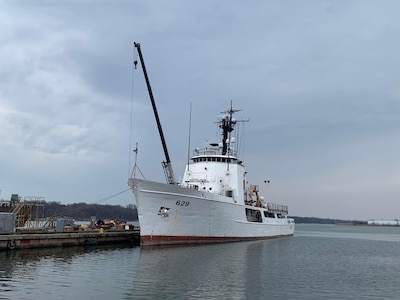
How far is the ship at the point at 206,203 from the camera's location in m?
31.7

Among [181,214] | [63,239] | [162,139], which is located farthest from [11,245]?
[162,139]

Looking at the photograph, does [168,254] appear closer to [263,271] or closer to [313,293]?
[263,271]

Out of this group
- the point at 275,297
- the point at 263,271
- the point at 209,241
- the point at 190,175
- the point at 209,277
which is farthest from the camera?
the point at 190,175

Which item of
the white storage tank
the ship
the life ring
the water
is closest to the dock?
the life ring

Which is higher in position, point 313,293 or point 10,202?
point 10,202

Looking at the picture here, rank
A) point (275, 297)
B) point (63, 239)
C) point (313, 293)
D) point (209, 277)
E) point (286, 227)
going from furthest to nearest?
1. point (286, 227)
2. point (63, 239)
3. point (209, 277)
4. point (313, 293)
5. point (275, 297)

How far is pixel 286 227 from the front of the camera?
60.3 meters

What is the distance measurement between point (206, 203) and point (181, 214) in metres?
2.60

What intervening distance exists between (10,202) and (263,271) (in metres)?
24.7

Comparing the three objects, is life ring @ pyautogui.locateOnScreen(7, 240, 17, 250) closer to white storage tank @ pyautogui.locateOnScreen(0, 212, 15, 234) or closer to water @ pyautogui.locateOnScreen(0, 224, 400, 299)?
water @ pyautogui.locateOnScreen(0, 224, 400, 299)

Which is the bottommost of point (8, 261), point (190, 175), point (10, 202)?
point (8, 261)

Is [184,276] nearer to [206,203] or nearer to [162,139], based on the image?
[206,203]

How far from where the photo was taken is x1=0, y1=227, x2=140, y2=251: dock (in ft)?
85.0

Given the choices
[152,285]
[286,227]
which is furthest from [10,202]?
[286,227]
